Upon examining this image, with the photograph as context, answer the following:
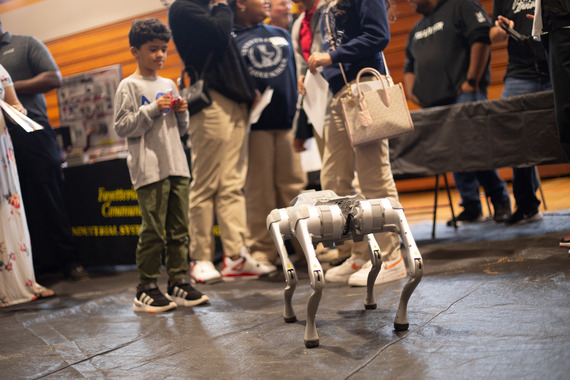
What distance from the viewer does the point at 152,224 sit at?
2596 millimetres

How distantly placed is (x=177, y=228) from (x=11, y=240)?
3.42 feet

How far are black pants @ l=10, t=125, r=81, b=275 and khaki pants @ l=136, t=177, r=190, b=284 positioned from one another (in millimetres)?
1503

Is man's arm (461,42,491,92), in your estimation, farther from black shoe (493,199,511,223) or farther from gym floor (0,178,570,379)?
gym floor (0,178,570,379)

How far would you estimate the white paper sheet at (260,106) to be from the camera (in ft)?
11.0

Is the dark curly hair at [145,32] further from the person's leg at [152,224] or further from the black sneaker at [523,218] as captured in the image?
the black sneaker at [523,218]

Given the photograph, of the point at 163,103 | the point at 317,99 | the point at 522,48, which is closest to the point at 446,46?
the point at 522,48

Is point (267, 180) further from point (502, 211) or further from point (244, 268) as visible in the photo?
point (502, 211)

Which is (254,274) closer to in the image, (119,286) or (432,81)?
(119,286)

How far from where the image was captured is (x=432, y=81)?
414cm

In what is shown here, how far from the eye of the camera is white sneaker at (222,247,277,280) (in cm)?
335

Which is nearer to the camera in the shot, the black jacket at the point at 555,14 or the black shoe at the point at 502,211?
the black jacket at the point at 555,14

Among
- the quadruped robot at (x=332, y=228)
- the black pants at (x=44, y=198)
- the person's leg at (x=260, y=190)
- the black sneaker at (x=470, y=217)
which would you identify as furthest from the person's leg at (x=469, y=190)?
the black pants at (x=44, y=198)

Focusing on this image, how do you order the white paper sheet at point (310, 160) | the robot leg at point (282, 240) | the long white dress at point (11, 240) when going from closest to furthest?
the robot leg at point (282, 240) < the long white dress at point (11, 240) < the white paper sheet at point (310, 160)

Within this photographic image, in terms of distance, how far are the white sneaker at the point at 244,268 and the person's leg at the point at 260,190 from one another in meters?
0.13
